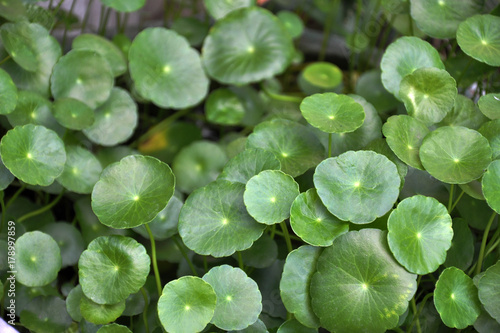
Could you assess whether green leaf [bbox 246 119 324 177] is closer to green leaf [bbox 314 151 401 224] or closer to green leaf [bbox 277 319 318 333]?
green leaf [bbox 314 151 401 224]

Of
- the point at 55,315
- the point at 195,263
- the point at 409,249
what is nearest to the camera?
the point at 409,249

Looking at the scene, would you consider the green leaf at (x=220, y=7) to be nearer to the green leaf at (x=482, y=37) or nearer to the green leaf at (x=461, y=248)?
the green leaf at (x=482, y=37)

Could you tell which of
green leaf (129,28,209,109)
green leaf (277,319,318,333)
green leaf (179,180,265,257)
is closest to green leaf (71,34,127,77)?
green leaf (129,28,209,109)

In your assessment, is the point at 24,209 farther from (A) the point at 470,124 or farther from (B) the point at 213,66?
(A) the point at 470,124

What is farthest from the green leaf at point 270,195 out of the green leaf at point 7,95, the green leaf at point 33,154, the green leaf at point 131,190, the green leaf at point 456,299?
the green leaf at point 7,95

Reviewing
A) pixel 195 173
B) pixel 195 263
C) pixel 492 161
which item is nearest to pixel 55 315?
pixel 195 263

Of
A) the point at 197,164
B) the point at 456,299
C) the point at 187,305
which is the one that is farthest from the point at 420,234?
the point at 197,164

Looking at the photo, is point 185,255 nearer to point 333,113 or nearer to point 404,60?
point 333,113
